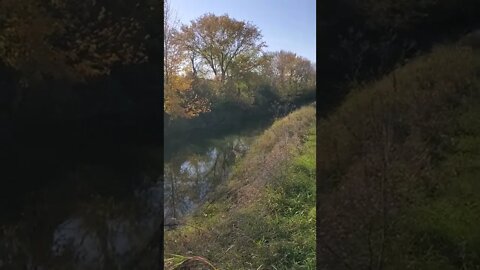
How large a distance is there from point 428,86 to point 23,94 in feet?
4.71

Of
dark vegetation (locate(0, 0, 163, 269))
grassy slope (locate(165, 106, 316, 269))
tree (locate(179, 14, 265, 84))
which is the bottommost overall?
grassy slope (locate(165, 106, 316, 269))

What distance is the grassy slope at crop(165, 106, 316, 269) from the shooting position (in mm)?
2430

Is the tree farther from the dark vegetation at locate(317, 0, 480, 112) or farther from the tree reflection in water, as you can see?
the tree reflection in water

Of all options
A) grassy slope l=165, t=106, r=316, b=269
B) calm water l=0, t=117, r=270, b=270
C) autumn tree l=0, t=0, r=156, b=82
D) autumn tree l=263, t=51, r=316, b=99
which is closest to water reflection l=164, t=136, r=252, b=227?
grassy slope l=165, t=106, r=316, b=269

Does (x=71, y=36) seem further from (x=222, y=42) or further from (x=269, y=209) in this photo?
(x=269, y=209)

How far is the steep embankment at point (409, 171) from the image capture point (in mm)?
1822

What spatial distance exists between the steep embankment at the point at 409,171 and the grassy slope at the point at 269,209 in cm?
55

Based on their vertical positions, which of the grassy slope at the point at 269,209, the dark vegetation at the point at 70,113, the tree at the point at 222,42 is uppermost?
the tree at the point at 222,42

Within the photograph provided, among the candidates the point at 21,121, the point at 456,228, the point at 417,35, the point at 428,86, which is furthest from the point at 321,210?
the point at 21,121

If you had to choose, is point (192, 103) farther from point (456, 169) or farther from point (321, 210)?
point (456, 169)

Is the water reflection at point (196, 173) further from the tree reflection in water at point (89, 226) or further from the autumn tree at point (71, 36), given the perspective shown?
the autumn tree at point (71, 36)

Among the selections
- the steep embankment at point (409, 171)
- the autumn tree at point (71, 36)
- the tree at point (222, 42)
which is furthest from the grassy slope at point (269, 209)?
the autumn tree at point (71, 36)

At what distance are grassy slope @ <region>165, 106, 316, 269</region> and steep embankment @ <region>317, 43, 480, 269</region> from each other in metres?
0.55

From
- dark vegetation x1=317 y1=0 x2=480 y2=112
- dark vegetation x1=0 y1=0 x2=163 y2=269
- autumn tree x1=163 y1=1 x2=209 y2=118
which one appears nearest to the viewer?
dark vegetation x1=0 y1=0 x2=163 y2=269
